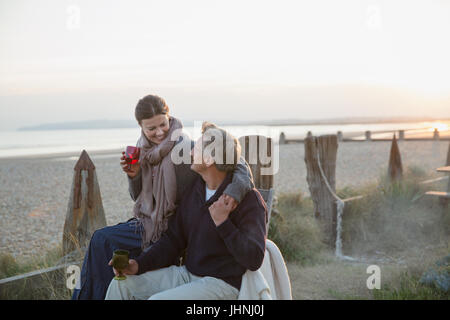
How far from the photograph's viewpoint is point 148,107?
362cm

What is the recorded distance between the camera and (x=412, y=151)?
22047 millimetres

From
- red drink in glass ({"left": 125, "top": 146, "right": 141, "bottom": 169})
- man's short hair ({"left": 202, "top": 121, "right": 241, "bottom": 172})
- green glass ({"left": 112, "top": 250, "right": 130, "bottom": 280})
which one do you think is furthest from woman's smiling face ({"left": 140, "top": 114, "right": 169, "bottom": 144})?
green glass ({"left": 112, "top": 250, "right": 130, "bottom": 280})

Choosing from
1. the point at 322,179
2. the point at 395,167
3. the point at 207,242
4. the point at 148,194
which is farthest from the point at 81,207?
the point at 395,167

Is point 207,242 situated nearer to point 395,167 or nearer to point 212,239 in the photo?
point 212,239

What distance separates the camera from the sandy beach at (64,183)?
29.3ft

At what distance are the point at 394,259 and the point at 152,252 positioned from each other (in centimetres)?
430

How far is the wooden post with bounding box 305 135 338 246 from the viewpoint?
7.22 meters

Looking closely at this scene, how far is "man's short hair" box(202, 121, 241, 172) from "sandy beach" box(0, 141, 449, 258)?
4.01 meters

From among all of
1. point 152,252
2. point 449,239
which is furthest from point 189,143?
point 449,239

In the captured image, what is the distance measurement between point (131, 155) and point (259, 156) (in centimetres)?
183

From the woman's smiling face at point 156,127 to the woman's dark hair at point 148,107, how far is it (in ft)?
0.11

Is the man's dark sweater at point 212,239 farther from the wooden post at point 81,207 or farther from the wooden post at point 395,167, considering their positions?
the wooden post at point 395,167

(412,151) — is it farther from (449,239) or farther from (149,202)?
(149,202)

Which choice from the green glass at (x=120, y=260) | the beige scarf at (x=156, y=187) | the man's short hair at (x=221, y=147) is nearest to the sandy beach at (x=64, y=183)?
the beige scarf at (x=156, y=187)
